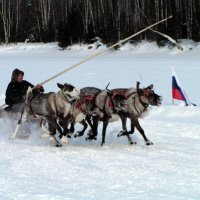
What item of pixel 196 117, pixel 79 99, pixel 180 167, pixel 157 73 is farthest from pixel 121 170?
pixel 157 73

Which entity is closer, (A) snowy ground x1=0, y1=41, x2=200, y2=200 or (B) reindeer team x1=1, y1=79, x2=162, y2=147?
(A) snowy ground x1=0, y1=41, x2=200, y2=200

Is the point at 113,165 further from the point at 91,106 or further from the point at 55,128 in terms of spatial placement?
the point at 55,128

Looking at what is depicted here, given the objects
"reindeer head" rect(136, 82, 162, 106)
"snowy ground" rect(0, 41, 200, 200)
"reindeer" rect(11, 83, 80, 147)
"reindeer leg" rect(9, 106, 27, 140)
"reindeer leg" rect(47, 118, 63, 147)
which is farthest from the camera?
"reindeer leg" rect(9, 106, 27, 140)

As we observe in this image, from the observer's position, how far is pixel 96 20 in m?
40.8

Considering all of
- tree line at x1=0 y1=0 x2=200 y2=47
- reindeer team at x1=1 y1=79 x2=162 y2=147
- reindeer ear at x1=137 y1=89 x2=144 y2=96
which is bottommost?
reindeer team at x1=1 y1=79 x2=162 y2=147

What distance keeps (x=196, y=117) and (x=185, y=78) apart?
24.1 ft

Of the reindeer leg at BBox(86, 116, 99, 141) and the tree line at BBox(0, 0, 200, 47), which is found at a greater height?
the tree line at BBox(0, 0, 200, 47)

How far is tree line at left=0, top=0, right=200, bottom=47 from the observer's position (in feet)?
108

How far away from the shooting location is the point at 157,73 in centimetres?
1952

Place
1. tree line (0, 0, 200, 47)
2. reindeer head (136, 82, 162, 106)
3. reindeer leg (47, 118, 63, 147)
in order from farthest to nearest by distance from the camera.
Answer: tree line (0, 0, 200, 47) → reindeer leg (47, 118, 63, 147) → reindeer head (136, 82, 162, 106)

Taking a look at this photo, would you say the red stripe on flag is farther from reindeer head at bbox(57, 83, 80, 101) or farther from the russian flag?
reindeer head at bbox(57, 83, 80, 101)

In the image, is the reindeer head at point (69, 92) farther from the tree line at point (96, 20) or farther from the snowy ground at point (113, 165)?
the tree line at point (96, 20)

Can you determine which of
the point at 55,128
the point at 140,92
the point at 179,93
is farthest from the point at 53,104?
the point at 179,93

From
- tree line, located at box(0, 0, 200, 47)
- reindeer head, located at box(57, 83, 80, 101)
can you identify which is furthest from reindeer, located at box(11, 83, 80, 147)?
tree line, located at box(0, 0, 200, 47)
